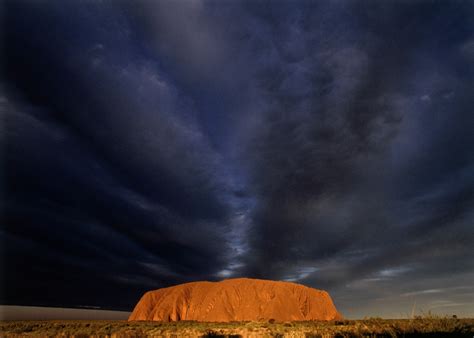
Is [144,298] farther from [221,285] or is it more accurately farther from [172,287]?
[221,285]

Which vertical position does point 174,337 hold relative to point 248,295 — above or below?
below

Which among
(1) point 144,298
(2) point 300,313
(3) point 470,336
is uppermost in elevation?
(1) point 144,298

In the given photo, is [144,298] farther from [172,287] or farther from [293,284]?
[293,284]

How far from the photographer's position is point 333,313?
336 ft

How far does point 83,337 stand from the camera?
58.9 feet

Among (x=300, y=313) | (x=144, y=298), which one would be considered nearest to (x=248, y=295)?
(x=300, y=313)

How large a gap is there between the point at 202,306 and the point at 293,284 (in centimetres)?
3312

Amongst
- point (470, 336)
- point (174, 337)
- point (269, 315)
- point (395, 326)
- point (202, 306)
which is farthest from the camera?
point (202, 306)

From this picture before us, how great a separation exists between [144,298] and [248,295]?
42.1 m

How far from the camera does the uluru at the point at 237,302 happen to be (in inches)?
3398

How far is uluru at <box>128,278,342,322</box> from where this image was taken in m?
86.3

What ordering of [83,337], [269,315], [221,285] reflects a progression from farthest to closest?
[221,285] → [269,315] → [83,337]

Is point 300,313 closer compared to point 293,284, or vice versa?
point 300,313

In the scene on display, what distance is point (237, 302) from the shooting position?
90562mm
